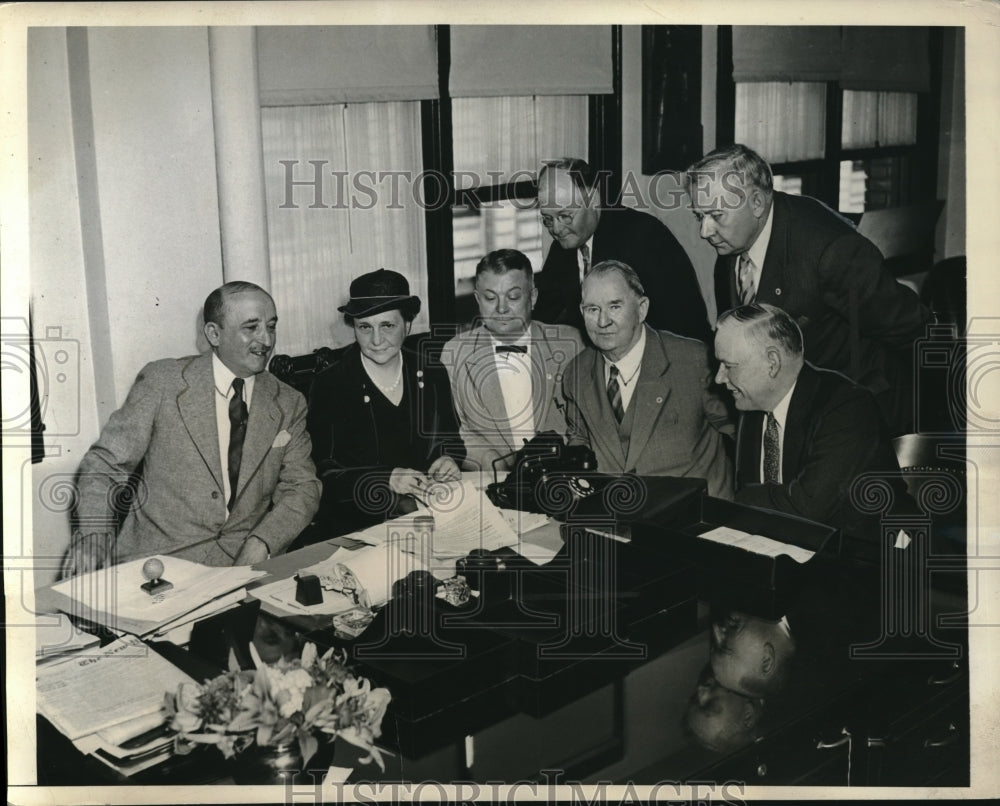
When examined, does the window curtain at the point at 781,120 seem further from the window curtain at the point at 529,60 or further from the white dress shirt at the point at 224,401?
the white dress shirt at the point at 224,401

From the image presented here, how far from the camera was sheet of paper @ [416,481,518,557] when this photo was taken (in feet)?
10.8

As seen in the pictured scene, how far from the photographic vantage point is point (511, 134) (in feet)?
10.8

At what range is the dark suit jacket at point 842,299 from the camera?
10.8 feet

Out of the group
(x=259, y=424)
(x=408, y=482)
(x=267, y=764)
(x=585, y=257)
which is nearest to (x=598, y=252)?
(x=585, y=257)

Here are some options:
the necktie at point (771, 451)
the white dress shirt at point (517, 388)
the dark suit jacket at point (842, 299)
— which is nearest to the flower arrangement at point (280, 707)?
the white dress shirt at point (517, 388)

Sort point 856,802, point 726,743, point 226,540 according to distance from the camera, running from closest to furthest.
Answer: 1. point 726,743
2. point 856,802
3. point 226,540

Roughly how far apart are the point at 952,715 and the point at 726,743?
944 millimetres

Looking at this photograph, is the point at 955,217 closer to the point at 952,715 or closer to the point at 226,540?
the point at 952,715

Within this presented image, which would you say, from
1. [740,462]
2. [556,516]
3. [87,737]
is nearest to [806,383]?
[740,462]

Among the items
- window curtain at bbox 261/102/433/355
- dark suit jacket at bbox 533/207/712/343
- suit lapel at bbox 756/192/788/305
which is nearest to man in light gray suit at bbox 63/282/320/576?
window curtain at bbox 261/102/433/355

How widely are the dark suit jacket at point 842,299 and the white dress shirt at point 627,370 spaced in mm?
395

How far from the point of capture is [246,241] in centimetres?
319

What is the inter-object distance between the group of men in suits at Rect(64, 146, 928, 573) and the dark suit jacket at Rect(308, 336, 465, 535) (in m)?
0.05

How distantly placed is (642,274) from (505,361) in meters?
0.51
